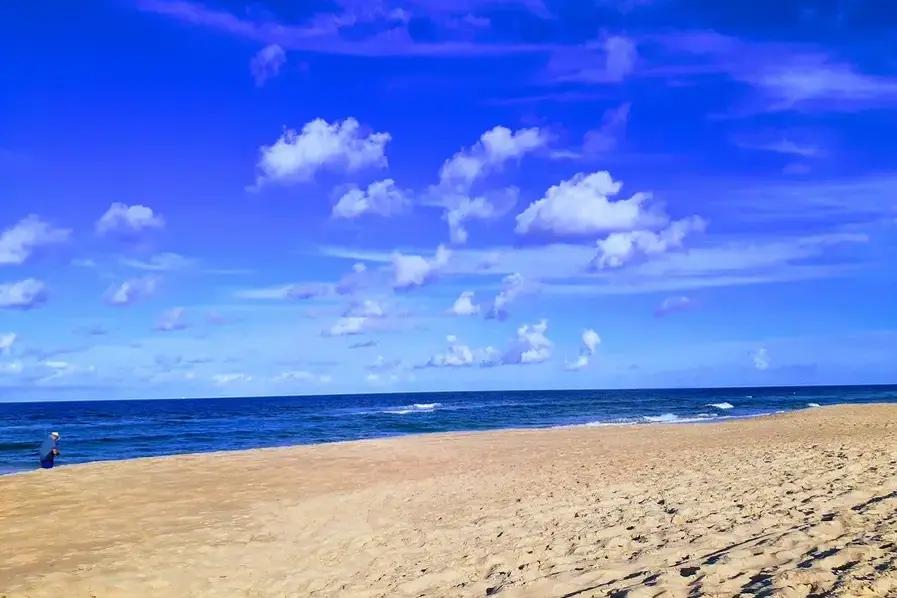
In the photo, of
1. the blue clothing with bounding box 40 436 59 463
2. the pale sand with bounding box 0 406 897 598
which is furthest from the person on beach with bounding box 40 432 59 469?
the pale sand with bounding box 0 406 897 598

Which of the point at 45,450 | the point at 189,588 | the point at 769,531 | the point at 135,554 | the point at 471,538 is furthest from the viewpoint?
the point at 45,450

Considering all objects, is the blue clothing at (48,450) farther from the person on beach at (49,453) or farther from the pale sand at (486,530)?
the pale sand at (486,530)

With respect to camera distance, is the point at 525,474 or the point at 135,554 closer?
the point at 135,554

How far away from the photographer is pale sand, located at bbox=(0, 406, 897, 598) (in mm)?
6844

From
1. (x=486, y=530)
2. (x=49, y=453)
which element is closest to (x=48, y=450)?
(x=49, y=453)

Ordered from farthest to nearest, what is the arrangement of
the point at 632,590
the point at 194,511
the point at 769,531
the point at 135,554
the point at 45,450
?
1. the point at 45,450
2. the point at 194,511
3. the point at 135,554
4. the point at 769,531
5. the point at 632,590

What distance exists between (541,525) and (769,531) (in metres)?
3.48

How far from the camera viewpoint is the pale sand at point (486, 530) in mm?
6844

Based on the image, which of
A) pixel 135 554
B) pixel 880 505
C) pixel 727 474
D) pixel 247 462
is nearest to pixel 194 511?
pixel 135 554

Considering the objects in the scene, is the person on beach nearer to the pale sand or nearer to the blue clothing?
the blue clothing

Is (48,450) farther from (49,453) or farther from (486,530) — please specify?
(486,530)

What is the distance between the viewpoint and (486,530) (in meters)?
10.5

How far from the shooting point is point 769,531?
7723mm

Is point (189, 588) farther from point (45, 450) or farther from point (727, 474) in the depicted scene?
point (45, 450)
